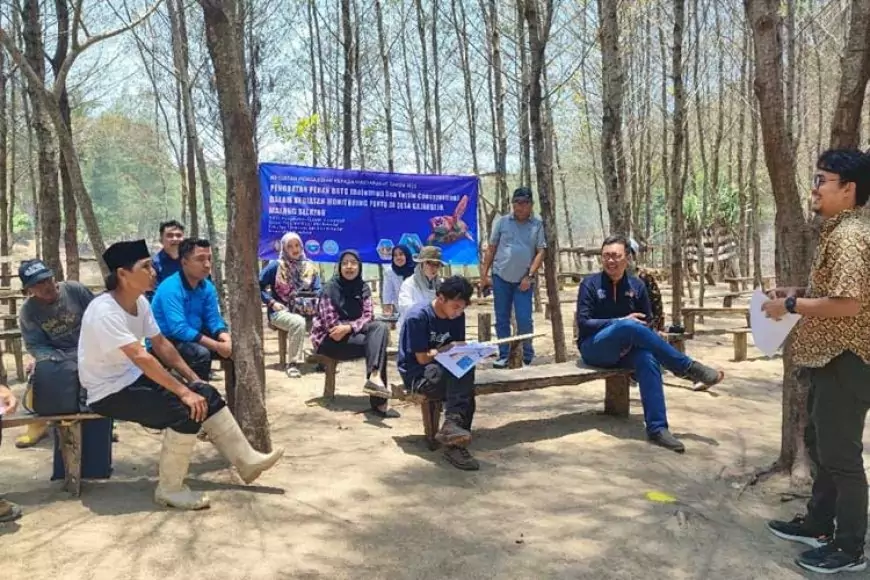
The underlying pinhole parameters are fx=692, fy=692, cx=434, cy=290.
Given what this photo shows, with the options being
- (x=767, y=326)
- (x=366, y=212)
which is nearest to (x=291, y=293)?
(x=366, y=212)

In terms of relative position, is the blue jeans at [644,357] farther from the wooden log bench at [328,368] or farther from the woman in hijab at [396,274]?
the woman in hijab at [396,274]

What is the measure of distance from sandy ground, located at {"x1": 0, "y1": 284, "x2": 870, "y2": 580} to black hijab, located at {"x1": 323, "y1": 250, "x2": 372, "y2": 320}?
94 cm

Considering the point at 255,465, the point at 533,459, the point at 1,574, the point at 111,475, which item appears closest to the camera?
the point at 1,574

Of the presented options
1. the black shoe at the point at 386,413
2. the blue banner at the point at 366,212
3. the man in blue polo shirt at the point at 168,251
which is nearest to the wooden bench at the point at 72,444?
the black shoe at the point at 386,413

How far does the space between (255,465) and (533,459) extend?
1.67m

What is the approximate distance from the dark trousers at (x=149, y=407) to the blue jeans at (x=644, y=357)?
8.73 ft

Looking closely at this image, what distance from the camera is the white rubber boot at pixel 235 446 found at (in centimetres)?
341

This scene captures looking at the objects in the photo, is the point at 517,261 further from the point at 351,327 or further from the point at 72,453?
the point at 72,453

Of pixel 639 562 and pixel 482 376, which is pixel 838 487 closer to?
pixel 639 562

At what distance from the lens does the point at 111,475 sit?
12.5ft

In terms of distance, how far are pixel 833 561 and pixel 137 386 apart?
3123 mm

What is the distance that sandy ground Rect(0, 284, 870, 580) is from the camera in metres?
2.82

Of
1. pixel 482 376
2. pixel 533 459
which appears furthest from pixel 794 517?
pixel 482 376

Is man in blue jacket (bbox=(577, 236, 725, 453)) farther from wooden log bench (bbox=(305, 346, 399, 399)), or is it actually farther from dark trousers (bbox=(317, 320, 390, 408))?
wooden log bench (bbox=(305, 346, 399, 399))
